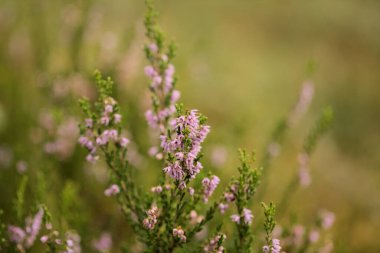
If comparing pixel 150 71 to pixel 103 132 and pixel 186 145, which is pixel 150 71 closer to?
pixel 103 132

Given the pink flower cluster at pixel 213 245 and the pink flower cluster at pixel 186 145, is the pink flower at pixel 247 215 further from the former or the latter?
the pink flower cluster at pixel 186 145

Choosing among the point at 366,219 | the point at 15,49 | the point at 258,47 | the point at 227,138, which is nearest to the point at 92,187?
the point at 227,138

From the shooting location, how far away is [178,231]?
268cm

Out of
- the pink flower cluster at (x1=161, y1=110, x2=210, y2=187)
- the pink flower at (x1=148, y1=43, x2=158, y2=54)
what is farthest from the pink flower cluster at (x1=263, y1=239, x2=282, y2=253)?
the pink flower at (x1=148, y1=43, x2=158, y2=54)

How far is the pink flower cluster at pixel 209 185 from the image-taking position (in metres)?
2.71

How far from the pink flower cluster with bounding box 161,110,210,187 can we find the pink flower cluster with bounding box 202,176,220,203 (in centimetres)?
18

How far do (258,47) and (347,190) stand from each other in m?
6.63

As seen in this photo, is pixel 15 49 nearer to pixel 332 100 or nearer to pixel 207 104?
pixel 207 104

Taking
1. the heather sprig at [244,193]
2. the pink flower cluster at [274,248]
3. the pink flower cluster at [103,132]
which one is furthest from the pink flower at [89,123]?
the pink flower cluster at [274,248]

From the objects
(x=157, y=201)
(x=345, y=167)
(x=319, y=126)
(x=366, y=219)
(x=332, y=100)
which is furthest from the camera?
(x=332, y=100)

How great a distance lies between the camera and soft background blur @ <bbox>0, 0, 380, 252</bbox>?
5.41 meters

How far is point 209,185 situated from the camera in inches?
111

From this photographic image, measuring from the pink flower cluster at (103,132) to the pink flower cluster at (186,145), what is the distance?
561mm

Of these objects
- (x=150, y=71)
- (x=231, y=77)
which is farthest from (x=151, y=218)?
(x=231, y=77)
